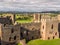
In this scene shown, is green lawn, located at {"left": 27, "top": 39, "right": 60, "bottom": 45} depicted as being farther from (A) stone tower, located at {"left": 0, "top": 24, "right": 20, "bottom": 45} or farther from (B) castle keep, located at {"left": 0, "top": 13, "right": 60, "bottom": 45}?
(A) stone tower, located at {"left": 0, "top": 24, "right": 20, "bottom": 45}

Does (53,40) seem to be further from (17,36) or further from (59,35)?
(17,36)

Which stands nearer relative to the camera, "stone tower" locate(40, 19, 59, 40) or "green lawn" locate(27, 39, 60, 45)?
"green lawn" locate(27, 39, 60, 45)

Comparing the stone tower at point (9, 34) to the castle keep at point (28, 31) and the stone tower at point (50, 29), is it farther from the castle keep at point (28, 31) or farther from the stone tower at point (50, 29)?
the stone tower at point (50, 29)

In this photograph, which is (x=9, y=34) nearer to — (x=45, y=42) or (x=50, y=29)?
(x=45, y=42)

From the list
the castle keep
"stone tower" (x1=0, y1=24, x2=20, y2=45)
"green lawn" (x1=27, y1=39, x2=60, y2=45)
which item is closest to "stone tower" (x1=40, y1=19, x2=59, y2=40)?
the castle keep

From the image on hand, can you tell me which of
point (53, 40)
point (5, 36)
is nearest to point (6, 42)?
point (5, 36)

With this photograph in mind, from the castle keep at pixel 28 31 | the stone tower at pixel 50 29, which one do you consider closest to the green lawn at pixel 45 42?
the castle keep at pixel 28 31

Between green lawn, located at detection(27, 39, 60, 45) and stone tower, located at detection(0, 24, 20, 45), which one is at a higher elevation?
stone tower, located at detection(0, 24, 20, 45)

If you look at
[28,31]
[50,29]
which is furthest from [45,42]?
[28,31]
